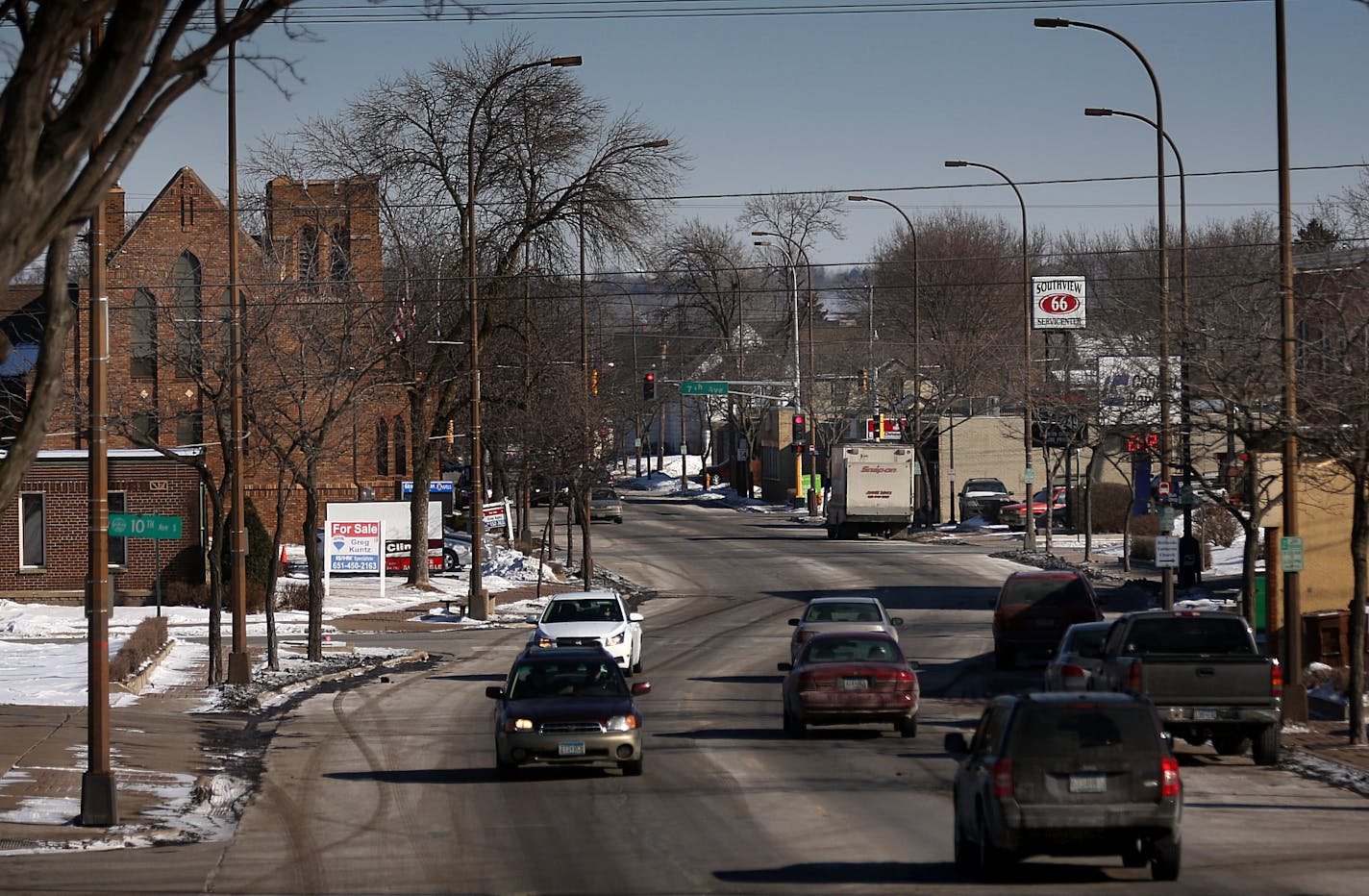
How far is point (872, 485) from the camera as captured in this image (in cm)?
6375

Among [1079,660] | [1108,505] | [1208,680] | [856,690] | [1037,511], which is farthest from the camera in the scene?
[1037,511]

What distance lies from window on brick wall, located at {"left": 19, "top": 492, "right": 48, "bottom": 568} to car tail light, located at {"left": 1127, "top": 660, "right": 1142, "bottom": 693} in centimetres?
3327

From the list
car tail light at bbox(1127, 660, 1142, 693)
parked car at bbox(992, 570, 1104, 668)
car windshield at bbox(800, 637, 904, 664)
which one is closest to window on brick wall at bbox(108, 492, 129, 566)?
parked car at bbox(992, 570, 1104, 668)

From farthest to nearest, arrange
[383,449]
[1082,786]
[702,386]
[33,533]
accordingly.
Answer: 1. [702,386]
2. [383,449]
3. [33,533]
4. [1082,786]

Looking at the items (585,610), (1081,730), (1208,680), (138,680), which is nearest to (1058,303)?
(585,610)

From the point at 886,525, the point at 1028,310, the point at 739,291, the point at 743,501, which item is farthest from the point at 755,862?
the point at 739,291

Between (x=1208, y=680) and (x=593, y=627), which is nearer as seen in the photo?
(x=1208, y=680)

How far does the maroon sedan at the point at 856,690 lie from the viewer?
2214 cm

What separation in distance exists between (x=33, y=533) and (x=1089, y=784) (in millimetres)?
38305

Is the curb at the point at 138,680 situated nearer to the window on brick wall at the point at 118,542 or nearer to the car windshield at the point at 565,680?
the car windshield at the point at 565,680

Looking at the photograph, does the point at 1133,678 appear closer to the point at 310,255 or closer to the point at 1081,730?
the point at 1081,730

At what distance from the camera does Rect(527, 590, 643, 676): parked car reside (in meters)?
29.0

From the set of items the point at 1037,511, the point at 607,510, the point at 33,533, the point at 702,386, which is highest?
the point at 702,386

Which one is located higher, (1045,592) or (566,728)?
(1045,592)
